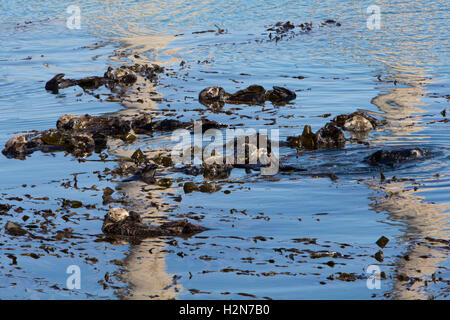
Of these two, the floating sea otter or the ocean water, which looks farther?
the floating sea otter

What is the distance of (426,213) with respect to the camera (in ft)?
23.9

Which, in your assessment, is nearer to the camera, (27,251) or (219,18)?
(27,251)

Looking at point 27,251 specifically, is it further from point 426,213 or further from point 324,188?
point 426,213

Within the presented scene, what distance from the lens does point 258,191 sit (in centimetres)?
824

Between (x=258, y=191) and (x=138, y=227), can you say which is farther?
(x=258, y=191)

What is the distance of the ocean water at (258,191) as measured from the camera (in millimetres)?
5961

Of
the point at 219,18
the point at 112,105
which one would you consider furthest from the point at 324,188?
the point at 219,18

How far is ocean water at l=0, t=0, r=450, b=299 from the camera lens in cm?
596

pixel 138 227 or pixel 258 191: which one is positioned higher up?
pixel 258 191

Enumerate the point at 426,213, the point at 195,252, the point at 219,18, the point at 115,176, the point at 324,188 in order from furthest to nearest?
the point at 219,18 → the point at 115,176 → the point at 324,188 → the point at 426,213 → the point at 195,252

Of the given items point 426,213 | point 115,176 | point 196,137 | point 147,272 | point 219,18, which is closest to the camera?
point 147,272

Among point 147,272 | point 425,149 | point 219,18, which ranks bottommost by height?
point 147,272

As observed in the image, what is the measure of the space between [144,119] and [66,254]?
5.20m

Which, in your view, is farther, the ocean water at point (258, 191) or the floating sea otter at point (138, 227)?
the floating sea otter at point (138, 227)
